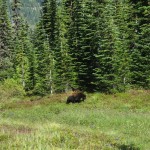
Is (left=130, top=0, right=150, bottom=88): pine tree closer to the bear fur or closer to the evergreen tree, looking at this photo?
the evergreen tree

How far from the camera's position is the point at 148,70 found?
122 ft

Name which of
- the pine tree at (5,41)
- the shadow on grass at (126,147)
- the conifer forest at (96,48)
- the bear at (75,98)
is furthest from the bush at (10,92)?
the shadow on grass at (126,147)

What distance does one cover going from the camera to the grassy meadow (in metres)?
10.8

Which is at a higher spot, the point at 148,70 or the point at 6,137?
the point at 6,137

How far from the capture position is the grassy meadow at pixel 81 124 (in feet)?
35.5

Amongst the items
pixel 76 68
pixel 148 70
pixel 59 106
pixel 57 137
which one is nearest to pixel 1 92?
pixel 76 68

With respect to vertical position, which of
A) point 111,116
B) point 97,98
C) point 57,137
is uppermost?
point 57,137

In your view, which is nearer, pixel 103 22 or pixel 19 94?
pixel 103 22

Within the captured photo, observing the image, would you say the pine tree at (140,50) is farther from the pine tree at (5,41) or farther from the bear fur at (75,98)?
the pine tree at (5,41)

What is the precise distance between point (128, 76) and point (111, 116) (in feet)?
54.7

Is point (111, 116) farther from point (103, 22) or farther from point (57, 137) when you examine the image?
point (103, 22)

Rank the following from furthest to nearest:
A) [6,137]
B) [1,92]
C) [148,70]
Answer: [1,92], [148,70], [6,137]

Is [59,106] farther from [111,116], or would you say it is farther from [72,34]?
[72,34]

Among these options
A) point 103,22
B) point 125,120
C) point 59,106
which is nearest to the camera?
point 125,120
